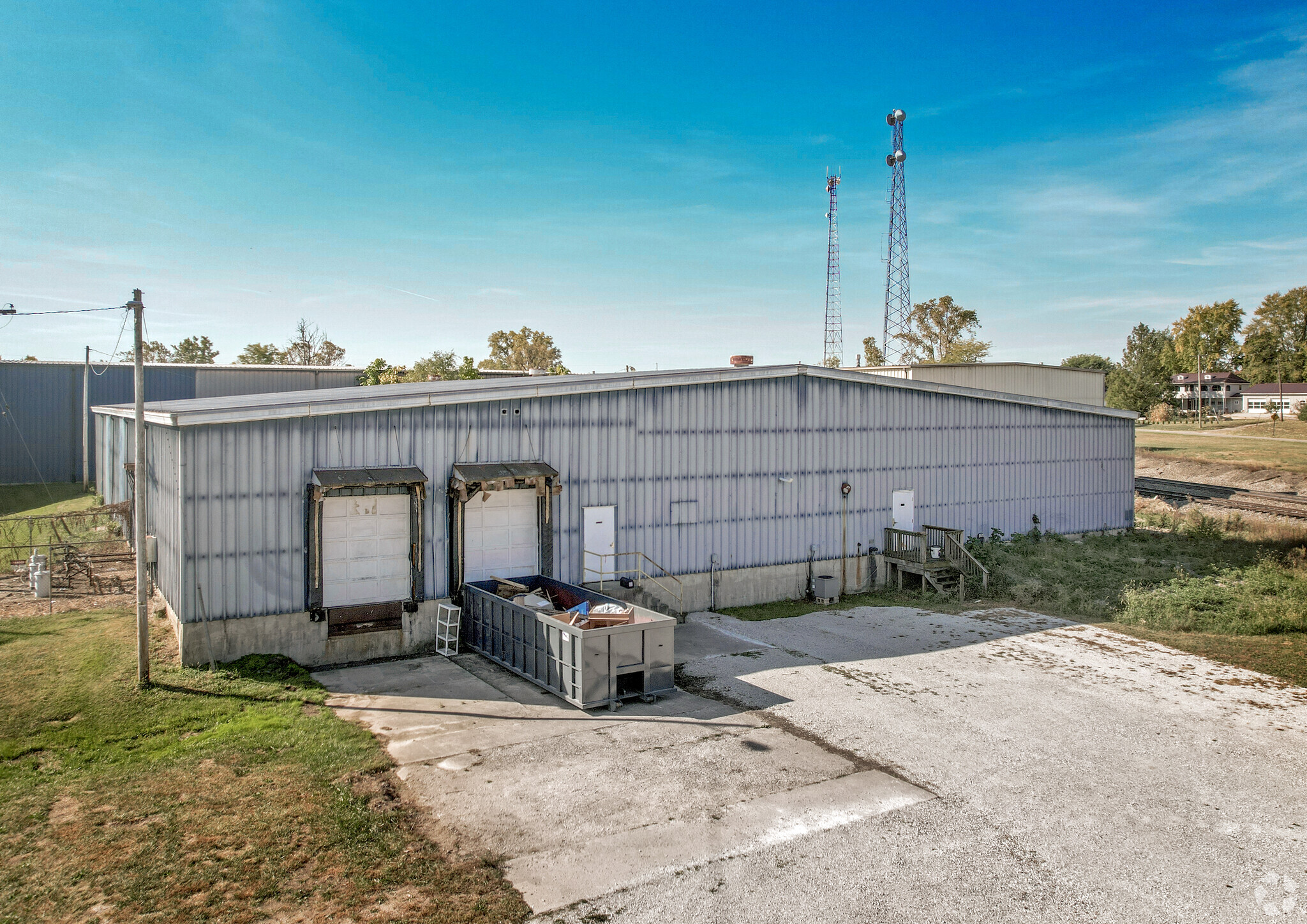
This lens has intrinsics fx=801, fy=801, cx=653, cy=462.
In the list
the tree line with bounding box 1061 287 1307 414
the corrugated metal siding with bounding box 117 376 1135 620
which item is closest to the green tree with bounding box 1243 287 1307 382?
the tree line with bounding box 1061 287 1307 414

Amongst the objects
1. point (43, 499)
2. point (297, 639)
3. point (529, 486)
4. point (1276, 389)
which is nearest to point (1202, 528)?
point (529, 486)

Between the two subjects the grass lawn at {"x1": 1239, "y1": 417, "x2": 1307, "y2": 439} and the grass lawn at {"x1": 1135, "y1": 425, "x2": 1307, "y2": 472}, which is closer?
the grass lawn at {"x1": 1135, "y1": 425, "x2": 1307, "y2": 472}

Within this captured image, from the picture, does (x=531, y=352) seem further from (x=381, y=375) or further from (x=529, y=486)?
(x=529, y=486)

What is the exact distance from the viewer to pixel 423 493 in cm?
1576

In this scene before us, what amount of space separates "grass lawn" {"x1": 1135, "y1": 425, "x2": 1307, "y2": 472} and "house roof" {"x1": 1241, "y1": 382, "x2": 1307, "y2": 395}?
31.5 m

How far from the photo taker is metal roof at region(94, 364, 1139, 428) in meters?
14.2

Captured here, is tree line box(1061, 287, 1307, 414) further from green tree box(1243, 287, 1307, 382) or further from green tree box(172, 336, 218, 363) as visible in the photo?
green tree box(172, 336, 218, 363)

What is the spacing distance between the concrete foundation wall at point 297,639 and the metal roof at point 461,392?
3642mm

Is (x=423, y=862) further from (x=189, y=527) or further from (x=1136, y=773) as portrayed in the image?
(x=1136, y=773)

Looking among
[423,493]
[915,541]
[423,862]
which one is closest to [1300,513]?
[915,541]

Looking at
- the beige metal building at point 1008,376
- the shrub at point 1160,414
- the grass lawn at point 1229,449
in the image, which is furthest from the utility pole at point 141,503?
the shrub at point 1160,414

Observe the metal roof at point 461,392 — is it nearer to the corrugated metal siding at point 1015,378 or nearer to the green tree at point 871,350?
the corrugated metal siding at point 1015,378

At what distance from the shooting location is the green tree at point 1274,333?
10456cm

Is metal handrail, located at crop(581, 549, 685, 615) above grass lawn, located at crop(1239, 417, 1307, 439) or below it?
below
